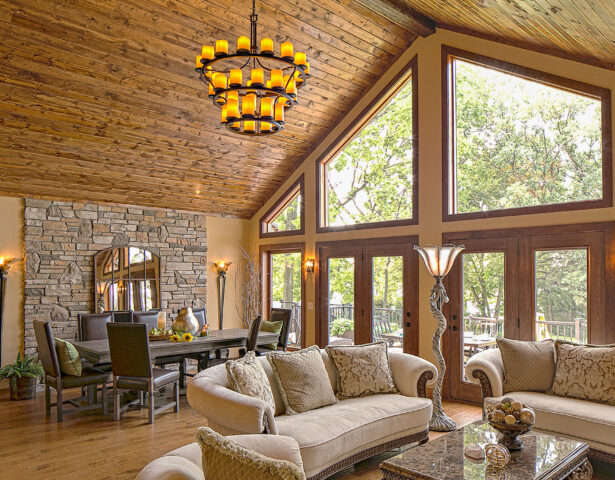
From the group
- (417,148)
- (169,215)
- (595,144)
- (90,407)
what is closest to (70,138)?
(169,215)

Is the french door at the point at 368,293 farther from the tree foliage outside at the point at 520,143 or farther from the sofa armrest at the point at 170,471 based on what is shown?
the sofa armrest at the point at 170,471

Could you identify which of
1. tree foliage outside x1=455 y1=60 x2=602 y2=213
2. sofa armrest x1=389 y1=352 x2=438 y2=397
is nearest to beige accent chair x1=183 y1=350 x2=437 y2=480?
sofa armrest x1=389 y1=352 x2=438 y2=397

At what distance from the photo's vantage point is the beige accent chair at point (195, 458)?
2.14 meters

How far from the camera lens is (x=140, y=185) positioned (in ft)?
24.6

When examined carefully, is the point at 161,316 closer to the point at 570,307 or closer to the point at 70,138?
the point at 70,138

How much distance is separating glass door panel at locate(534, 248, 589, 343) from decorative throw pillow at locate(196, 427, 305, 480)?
14.8 ft

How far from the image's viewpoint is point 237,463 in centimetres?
174

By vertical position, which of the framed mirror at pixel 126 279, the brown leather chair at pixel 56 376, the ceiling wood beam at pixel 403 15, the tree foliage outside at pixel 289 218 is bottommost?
the brown leather chair at pixel 56 376

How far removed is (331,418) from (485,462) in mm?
1126

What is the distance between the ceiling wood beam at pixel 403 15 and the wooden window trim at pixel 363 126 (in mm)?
504

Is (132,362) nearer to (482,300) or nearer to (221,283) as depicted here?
(221,283)

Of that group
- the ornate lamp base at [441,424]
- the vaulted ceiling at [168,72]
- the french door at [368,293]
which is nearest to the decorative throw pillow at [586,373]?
the ornate lamp base at [441,424]

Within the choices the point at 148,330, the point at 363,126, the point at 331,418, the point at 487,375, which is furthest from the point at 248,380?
the point at 363,126

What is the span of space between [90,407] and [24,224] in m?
2.84
